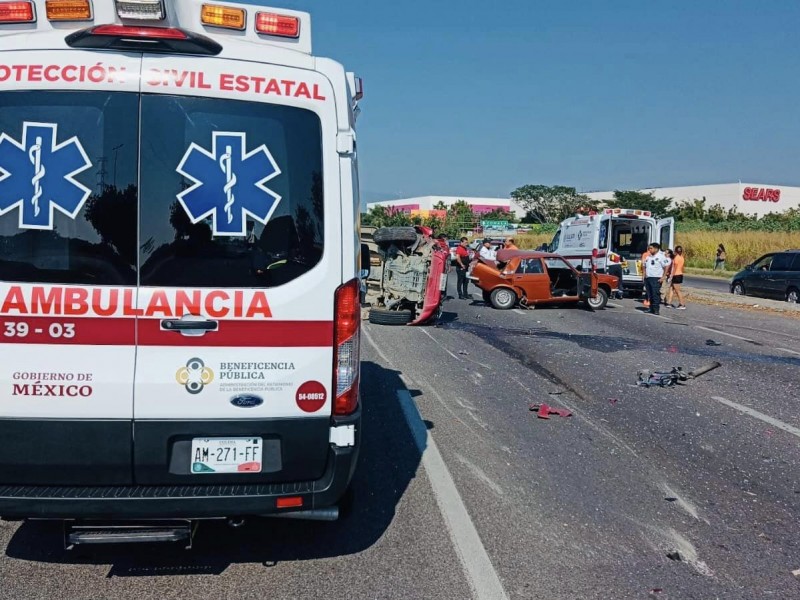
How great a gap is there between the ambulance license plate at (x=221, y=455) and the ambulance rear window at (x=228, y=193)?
0.77 meters

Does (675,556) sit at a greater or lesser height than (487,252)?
lesser

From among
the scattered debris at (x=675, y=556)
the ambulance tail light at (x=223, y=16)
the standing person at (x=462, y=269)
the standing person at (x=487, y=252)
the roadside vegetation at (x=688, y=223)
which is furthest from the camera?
the roadside vegetation at (x=688, y=223)

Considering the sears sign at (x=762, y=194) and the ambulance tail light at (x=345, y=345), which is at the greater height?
the sears sign at (x=762, y=194)

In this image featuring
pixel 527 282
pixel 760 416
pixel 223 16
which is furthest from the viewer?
pixel 527 282

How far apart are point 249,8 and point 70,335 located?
6.00 feet

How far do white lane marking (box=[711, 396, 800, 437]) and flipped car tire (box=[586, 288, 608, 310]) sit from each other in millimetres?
10293

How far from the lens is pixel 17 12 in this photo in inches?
139

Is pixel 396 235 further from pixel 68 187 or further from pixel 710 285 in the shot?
pixel 710 285

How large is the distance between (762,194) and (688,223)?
2802 centimetres

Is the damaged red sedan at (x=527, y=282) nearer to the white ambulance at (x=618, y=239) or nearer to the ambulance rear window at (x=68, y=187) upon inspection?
the white ambulance at (x=618, y=239)

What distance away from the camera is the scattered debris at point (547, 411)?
7.64 meters

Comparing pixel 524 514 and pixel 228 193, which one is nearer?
pixel 228 193

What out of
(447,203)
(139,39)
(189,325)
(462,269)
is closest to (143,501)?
(189,325)

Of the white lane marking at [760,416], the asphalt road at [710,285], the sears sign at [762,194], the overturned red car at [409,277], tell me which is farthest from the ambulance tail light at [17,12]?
the sears sign at [762,194]
